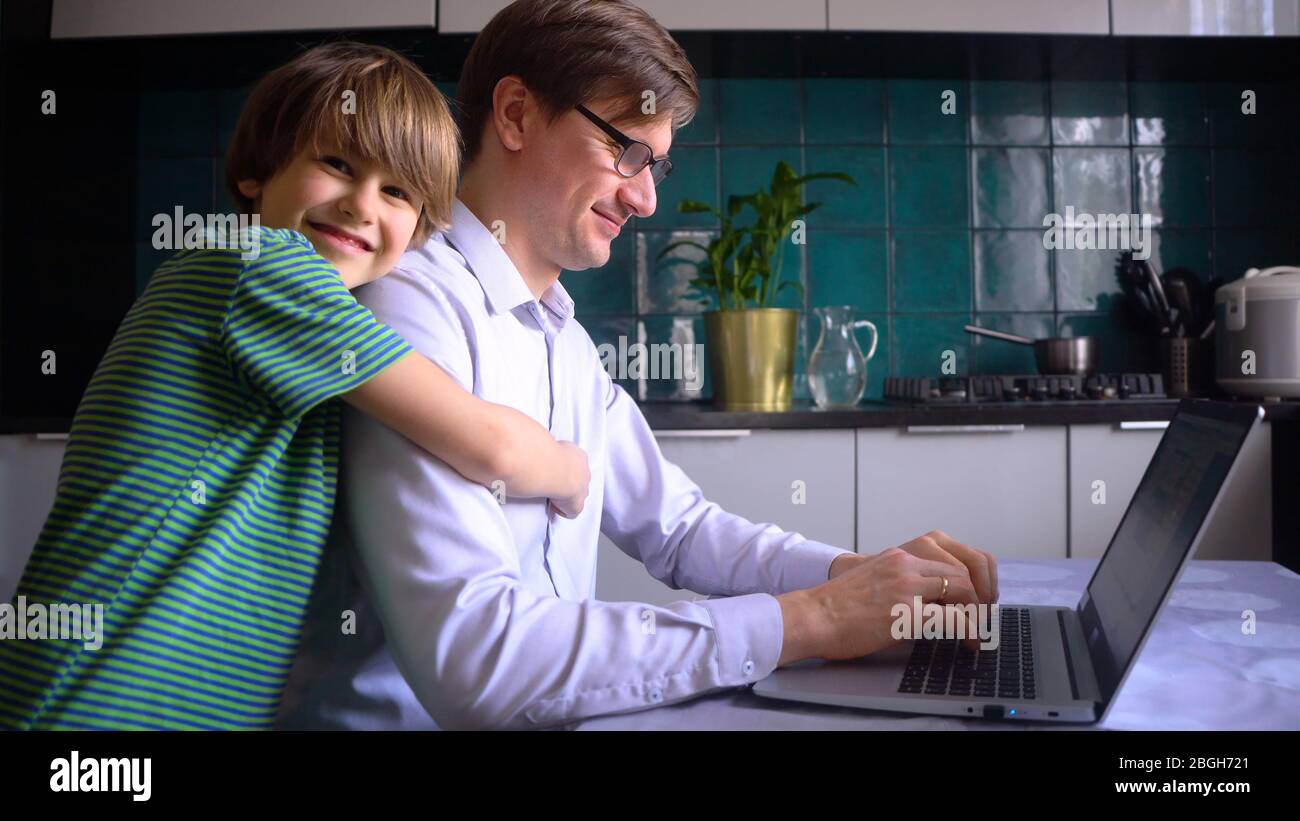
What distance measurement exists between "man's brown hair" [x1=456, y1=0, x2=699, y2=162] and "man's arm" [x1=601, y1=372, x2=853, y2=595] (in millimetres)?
348

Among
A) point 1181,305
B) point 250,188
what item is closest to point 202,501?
point 250,188

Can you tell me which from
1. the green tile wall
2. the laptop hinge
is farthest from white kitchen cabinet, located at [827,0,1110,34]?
the laptop hinge

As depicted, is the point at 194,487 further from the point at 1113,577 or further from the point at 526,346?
the point at 1113,577

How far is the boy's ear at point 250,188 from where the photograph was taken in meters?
1.07

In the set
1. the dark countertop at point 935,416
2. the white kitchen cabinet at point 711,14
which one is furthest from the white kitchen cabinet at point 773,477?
the white kitchen cabinet at point 711,14

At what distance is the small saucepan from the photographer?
2.70 meters

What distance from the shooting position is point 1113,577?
0.96 m

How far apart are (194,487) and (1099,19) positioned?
7.88ft

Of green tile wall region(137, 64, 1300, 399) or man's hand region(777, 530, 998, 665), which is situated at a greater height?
green tile wall region(137, 64, 1300, 399)

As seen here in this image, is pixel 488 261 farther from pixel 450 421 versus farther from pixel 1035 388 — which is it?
pixel 1035 388

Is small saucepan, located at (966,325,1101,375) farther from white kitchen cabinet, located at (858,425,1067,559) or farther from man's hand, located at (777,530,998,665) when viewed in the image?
man's hand, located at (777,530,998,665)

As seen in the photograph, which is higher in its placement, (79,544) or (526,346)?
(526,346)

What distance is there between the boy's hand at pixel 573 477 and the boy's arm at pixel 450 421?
0.06 metres
